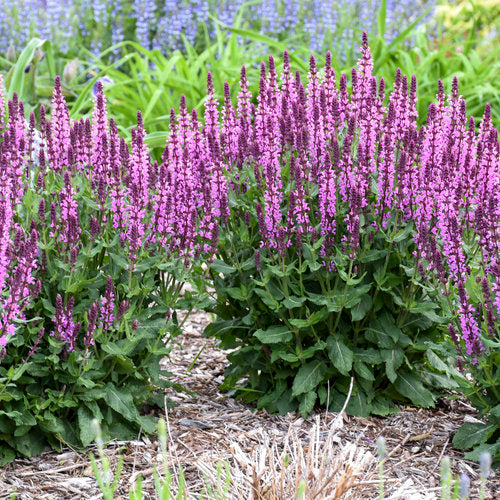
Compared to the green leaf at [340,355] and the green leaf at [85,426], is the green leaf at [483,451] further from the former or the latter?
the green leaf at [85,426]

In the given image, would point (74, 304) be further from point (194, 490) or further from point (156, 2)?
point (156, 2)

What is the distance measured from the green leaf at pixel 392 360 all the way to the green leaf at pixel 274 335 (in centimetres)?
47

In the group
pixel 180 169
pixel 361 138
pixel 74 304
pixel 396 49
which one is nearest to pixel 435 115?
pixel 361 138

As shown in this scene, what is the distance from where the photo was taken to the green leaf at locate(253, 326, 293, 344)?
3600mm

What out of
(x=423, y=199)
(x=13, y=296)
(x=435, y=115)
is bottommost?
(x=13, y=296)

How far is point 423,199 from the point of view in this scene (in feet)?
11.4

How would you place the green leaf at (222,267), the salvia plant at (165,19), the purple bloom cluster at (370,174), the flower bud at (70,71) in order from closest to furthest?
the purple bloom cluster at (370,174)
the green leaf at (222,267)
the flower bud at (70,71)
the salvia plant at (165,19)

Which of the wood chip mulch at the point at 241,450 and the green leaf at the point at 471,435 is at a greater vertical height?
the green leaf at the point at 471,435

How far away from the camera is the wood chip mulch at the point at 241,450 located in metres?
3.15

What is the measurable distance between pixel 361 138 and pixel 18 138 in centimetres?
160

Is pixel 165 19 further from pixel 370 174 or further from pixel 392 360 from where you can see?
pixel 392 360

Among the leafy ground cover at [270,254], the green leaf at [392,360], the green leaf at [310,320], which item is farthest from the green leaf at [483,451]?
the green leaf at [310,320]

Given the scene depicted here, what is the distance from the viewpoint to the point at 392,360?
3682 mm

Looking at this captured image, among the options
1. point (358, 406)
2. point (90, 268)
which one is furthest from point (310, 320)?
point (90, 268)
